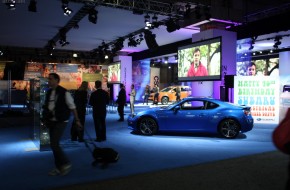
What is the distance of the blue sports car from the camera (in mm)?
9898

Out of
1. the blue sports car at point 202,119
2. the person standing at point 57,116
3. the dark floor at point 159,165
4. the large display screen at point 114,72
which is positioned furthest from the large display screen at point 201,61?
the large display screen at point 114,72

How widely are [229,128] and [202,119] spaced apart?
91cm

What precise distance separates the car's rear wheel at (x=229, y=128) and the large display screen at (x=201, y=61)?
453cm

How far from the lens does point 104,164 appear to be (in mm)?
6398

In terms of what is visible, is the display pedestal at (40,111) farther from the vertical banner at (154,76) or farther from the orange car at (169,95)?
the vertical banner at (154,76)

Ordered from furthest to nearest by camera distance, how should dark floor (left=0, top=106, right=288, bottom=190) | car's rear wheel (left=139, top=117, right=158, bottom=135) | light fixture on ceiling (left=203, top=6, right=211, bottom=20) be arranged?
light fixture on ceiling (left=203, top=6, right=211, bottom=20), car's rear wheel (left=139, top=117, right=158, bottom=135), dark floor (left=0, top=106, right=288, bottom=190)

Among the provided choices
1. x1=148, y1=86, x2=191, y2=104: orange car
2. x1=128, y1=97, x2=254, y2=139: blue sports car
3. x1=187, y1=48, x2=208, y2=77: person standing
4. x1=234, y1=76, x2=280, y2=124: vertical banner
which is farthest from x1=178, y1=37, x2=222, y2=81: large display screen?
x1=148, y1=86, x2=191, y2=104: orange car

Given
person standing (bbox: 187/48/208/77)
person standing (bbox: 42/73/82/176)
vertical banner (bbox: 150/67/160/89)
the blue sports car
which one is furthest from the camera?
vertical banner (bbox: 150/67/160/89)

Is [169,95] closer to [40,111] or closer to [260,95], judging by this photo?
[260,95]

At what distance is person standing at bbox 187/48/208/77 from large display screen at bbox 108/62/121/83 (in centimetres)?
1279

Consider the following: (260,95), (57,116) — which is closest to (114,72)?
(260,95)

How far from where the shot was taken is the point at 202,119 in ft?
33.0

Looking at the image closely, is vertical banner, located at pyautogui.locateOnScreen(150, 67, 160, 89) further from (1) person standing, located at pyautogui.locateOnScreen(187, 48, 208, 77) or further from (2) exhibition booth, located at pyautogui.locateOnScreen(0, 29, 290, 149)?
(1) person standing, located at pyautogui.locateOnScreen(187, 48, 208, 77)

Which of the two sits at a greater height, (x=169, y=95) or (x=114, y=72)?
(x=114, y=72)
